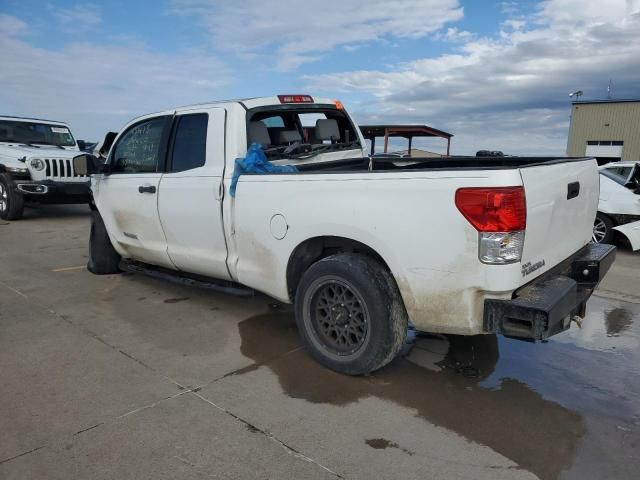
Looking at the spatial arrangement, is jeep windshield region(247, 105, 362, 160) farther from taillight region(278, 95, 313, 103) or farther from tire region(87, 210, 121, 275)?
tire region(87, 210, 121, 275)

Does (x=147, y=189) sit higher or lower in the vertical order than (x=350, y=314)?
higher

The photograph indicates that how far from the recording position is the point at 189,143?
4598 mm

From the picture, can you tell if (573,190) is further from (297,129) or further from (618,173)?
(618,173)

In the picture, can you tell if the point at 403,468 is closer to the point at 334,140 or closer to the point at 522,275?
the point at 522,275

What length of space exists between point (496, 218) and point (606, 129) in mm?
36286

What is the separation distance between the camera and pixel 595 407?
3170 millimetres

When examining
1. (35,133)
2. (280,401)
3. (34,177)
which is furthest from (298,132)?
(35,133)

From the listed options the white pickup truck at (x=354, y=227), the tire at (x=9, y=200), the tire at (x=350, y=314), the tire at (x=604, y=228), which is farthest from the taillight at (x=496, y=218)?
the tire at (x=9, y=200)

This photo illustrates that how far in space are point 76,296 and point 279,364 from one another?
9.12 ft

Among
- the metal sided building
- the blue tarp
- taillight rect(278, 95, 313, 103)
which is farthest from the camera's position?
the metal sided building

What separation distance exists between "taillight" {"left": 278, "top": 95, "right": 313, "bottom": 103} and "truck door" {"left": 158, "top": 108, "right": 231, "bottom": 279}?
2.22 ft

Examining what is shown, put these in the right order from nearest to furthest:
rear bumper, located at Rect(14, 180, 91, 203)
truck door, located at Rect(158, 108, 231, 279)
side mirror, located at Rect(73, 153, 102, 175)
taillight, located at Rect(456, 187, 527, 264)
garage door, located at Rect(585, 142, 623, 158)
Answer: taillight, located at Rect(456, 187, 527, 264) < truck door, located at Rect(158, 108, 231, 279) < side mirror, located at Rect(73, 153, 102, 175) < rear bumper, located at Rect(14, 180, 91, 203) < garage door, located at Rect(585, 142, 623, 158)

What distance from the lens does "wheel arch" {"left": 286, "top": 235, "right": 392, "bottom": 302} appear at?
3.40 meters

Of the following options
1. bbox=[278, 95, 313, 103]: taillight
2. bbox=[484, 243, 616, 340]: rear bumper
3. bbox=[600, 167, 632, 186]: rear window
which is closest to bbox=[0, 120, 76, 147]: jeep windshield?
bbox=[278, 95, 313, 103]: taillight
